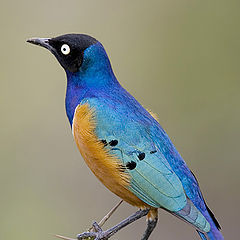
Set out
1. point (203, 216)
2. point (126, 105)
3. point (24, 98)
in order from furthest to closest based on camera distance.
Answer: point (24, 98), point (126, 105), point (203, 216)

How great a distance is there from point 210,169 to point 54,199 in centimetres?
225

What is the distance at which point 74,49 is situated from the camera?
605 centimetres

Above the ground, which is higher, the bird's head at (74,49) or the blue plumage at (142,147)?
the bird's head at (74,49)

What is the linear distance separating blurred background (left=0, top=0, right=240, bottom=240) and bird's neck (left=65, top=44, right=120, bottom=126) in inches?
116

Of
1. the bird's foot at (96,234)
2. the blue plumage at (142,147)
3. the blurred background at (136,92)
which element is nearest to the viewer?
the bird's foot at (96,234)

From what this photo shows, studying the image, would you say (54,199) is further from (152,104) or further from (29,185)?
(152,104)

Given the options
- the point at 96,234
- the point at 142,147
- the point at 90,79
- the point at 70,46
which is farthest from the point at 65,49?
the point at 96,234

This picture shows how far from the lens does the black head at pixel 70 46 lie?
6.01 m

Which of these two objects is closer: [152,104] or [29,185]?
[29,185]

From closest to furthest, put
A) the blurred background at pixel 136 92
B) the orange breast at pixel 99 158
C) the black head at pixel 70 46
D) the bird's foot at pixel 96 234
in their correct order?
the bird's foot at pixel 96 234, the orange breast at pixel 99 158, the black head at pixel 70 46, the blurred background at pixel 136 92

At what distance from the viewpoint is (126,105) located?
234 inches

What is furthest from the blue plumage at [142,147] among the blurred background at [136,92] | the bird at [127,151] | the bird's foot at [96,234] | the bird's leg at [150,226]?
the blurred background at [136,92]

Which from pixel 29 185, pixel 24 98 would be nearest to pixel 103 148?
pixel 29 185

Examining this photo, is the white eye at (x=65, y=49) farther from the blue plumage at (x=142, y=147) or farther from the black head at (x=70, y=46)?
the blue plumage at (x=142, y=147)
